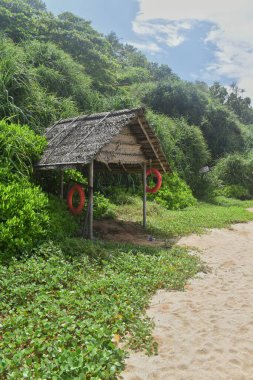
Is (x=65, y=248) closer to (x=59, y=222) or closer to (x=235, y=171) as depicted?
(x=59, y=222)

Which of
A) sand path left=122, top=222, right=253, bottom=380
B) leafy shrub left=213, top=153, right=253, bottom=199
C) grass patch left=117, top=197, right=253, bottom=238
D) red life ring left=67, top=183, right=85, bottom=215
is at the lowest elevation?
sand path left=122, top=222, right=253, bottom=380

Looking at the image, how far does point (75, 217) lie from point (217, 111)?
745 inches

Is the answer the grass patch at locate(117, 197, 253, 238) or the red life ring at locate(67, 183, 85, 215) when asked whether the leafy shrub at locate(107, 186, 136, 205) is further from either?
the red life ring at locate(67, 183, 85, 215)

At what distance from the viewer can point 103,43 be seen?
2927cm

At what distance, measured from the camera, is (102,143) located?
780 cm

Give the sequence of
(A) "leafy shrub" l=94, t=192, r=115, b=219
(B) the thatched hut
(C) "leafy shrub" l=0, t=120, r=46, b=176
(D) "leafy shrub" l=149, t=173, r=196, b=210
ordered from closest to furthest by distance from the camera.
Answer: (C) "leafy shrub" l=0, t=120, r=46, b=176 → (B) the thatched hut → (A) "leafy shrub" l=94, t=192, r=115, b=219 → (D) "leafy shrub" l=149, t=173, r=196, b=210

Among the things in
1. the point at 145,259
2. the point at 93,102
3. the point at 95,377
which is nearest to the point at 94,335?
the point at 95,377

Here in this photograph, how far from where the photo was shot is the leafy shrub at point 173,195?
15352 mm

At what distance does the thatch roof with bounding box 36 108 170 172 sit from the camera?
26.2 ft

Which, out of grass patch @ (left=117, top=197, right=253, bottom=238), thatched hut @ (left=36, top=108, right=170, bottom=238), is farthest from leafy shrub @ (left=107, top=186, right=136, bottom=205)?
thatched hut @ (left=36, top=108, right=170, bottom=238)

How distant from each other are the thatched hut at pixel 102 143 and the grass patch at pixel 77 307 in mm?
1774

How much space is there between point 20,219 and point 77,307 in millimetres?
2279

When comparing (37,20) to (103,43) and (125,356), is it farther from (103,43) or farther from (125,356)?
(125,356)

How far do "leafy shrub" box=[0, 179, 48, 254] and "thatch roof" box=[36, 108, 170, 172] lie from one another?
1.34 meters
